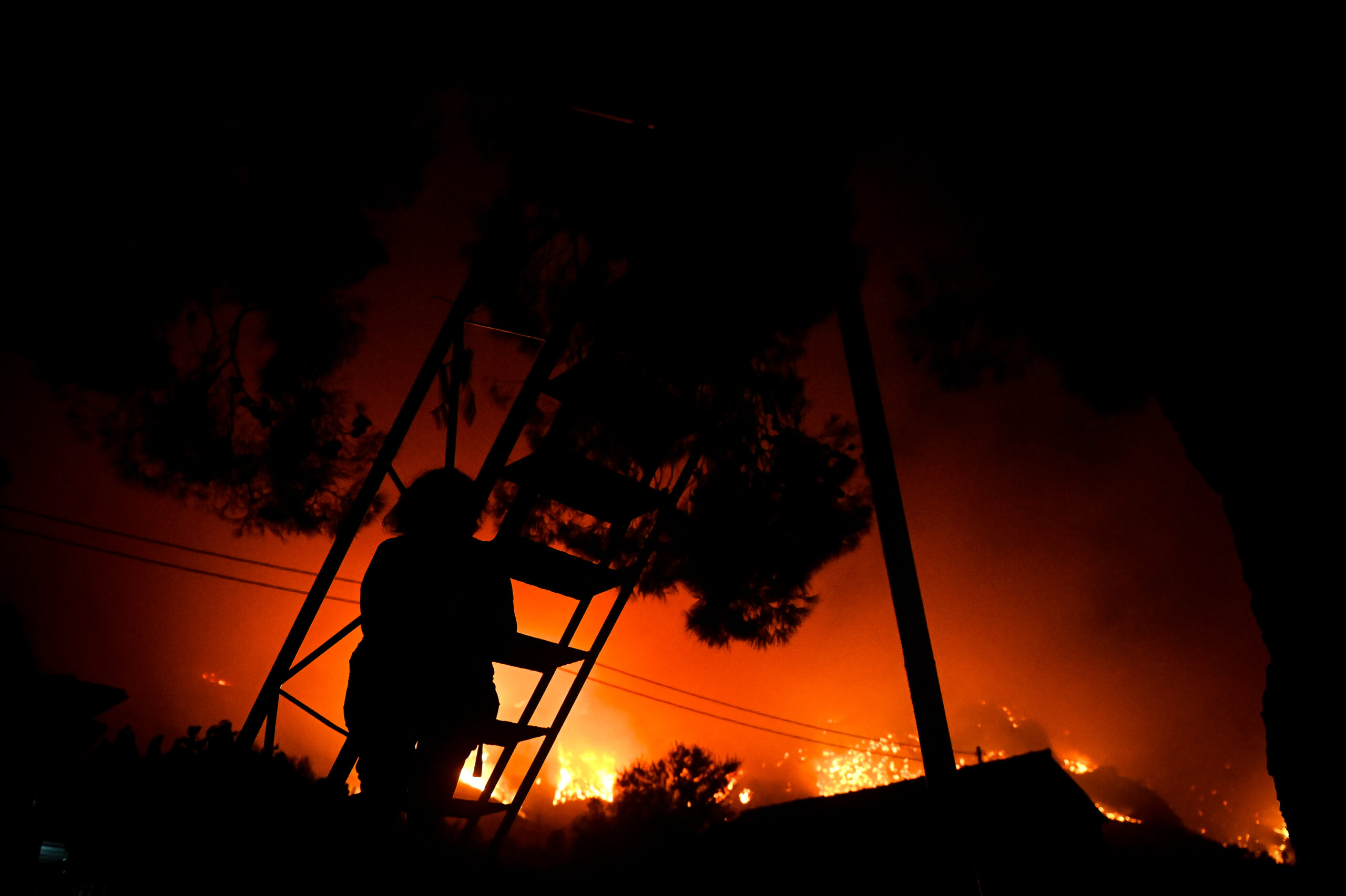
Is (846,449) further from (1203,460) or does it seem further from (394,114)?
(394,114)

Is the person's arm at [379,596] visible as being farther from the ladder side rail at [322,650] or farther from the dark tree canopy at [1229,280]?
the dark tree canopy at [1229,280]

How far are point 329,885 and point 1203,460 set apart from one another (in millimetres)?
3852

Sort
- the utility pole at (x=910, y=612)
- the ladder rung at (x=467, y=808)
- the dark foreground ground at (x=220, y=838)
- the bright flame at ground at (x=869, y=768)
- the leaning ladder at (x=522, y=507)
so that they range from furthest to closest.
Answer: the bright flame at ground at (x=869, y=768), the ladder rung at (x=467, y=808), the leaning ladder at (x=522, y=507), the dark foreground ground at (x=220, y=838), the utility pole at (x=910, y=612)

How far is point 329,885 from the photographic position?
113 inches

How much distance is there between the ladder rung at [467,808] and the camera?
10.4ft

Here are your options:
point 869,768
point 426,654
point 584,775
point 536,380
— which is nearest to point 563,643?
point 426,654

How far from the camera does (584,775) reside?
62156 mm

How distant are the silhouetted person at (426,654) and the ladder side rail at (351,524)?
50 centimetres

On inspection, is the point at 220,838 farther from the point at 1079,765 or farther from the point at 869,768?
the point at 1079,765

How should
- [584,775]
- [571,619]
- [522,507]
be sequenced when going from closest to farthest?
[522,507]
[571,619]
[584,775]

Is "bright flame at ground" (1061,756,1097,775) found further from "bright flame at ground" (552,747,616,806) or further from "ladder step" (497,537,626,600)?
"ladder step" (497,537,626,600)

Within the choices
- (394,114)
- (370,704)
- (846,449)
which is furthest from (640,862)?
(394,114)

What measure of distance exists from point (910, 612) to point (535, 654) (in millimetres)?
2248

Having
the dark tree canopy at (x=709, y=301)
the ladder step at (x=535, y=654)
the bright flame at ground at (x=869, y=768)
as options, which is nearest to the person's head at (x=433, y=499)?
the ladder step at (x=535, y=654)
